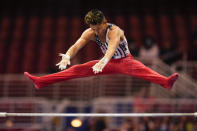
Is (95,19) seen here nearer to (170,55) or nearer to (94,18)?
(94,18)

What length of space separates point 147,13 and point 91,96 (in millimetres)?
4646

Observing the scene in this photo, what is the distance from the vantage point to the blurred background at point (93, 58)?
7938 millimetres

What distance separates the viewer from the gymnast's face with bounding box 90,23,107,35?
195 inches

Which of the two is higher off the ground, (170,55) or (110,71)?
(170,55)

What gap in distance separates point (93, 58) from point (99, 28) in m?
5.23

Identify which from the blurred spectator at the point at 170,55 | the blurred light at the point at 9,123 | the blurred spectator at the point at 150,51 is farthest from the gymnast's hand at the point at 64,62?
the blurred spectator at the point at 170,55

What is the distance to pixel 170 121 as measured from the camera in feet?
24.8

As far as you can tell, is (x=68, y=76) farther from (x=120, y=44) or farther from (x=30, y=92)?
(x=30, y=92)

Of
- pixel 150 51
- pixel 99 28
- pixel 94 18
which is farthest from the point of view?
pixel 150 51

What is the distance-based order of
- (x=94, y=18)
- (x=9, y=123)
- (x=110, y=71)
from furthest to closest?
(x=9, y=123) → (x=110, y=71) → (x=94, y=18)

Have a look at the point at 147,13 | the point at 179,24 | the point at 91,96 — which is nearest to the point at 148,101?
the point at 91,96

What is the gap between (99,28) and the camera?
5.02 meters

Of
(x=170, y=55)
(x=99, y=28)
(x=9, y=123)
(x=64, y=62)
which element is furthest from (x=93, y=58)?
(x=64, y=62)

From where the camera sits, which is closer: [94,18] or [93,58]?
[94,18]
